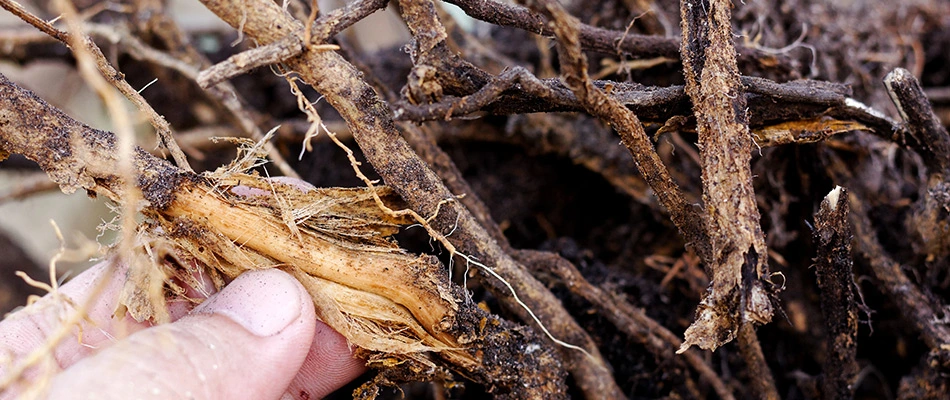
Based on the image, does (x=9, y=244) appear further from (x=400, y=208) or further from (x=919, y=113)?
(x=919, y=113)

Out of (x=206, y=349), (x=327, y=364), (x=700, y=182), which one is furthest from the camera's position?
(x=700, y=182)

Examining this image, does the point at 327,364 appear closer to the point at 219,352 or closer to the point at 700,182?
the point at 219,352

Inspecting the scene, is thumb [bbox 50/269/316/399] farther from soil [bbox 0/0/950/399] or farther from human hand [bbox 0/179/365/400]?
soil [bbox 0/0/950/399]

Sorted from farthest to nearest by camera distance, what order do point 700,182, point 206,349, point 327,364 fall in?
point 700,182 → point 327,364 → point 206,349

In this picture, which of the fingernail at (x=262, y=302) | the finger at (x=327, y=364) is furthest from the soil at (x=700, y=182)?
the fingernail at (x=262, y=302)

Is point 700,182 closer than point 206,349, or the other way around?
point 206,349

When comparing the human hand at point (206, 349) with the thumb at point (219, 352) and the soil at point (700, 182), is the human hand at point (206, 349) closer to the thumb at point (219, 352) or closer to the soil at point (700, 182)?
the thumb at point (219, 352)

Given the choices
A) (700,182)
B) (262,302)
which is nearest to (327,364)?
(262,302)
